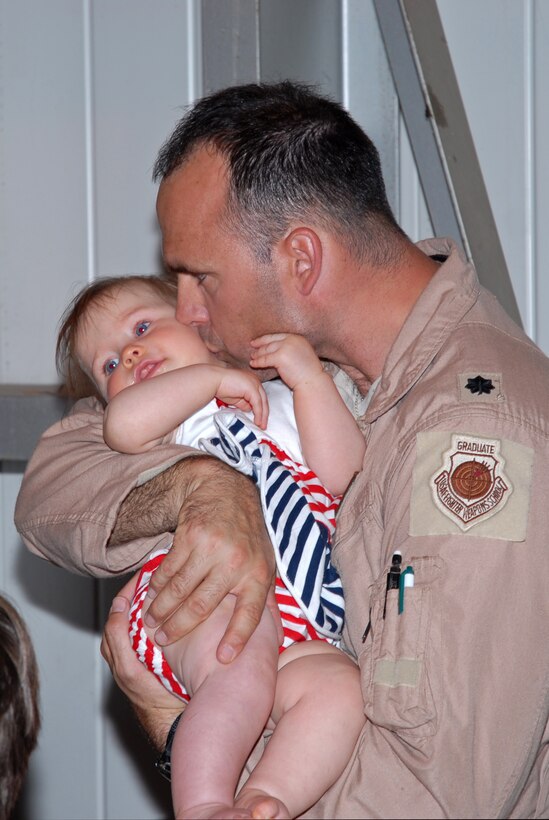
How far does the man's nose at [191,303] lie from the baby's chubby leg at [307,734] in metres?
0.70

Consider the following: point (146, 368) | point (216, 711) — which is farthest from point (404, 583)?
point (146, 368)

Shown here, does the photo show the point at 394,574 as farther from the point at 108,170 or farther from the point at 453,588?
the point at 108,170

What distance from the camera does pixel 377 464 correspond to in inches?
68.6

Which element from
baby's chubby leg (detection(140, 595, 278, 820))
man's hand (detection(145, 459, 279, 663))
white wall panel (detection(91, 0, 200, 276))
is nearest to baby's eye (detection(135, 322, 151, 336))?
man's hand (detection(145, 459, 279, 663))

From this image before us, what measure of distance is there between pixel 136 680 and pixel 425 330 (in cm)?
79

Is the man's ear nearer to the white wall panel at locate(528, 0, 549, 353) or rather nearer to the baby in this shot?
the baby

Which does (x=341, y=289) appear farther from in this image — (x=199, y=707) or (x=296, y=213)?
(x=199, y=707)

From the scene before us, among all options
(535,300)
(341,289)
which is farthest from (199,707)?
(535,300)

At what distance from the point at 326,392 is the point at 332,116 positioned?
1.88ft

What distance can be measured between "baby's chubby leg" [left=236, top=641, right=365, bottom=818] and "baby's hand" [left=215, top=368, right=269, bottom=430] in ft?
1.41

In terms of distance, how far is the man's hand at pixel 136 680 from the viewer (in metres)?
1.86

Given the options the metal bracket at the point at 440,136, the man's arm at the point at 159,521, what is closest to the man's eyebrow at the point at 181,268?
the man's arm at the point at 159,521

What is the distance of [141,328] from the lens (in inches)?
81.0

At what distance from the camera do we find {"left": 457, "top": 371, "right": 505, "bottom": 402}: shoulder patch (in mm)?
1627
